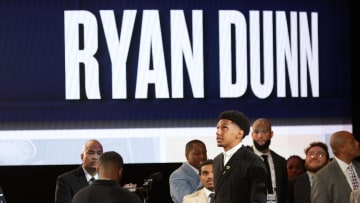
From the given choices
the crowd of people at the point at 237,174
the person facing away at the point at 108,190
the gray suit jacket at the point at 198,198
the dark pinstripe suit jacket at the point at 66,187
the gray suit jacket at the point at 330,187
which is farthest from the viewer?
the gray suit jacket at the point at 198,198

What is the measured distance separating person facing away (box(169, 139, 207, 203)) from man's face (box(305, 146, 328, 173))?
37.3 inches

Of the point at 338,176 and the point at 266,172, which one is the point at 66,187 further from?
the point at 338,176

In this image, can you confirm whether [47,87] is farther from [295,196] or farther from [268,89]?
[295,196]

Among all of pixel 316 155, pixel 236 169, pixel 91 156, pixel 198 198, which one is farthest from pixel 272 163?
pixel 236 169

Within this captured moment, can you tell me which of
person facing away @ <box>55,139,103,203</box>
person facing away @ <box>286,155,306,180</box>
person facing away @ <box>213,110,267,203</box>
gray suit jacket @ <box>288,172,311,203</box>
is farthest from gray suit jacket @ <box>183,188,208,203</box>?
person facing away @ <box>286,155,306,180</box>

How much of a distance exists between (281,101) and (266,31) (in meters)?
0.78

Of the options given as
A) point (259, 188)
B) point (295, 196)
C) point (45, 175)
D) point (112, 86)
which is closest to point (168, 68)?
point (112, 86)

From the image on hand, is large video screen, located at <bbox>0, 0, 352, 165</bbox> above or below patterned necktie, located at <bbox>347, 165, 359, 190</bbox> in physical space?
above

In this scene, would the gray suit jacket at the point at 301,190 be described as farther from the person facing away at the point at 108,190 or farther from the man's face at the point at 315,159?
the person facing away at the point at 108,190

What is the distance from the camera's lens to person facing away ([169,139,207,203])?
6922mm

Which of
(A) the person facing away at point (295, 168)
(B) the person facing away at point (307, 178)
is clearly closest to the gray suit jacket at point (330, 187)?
(B) the person facing away at point (307, 178)

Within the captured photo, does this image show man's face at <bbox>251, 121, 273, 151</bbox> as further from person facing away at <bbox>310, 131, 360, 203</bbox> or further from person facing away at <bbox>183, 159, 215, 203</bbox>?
person facing away at <bbox>310, 131, 360, 203</bbox>

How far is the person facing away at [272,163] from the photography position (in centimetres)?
677

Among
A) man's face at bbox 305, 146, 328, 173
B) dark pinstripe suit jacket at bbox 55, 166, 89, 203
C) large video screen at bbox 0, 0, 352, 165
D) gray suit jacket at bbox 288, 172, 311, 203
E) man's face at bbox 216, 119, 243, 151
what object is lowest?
gray suit jacket at bbox 288, 172, 311, 203
